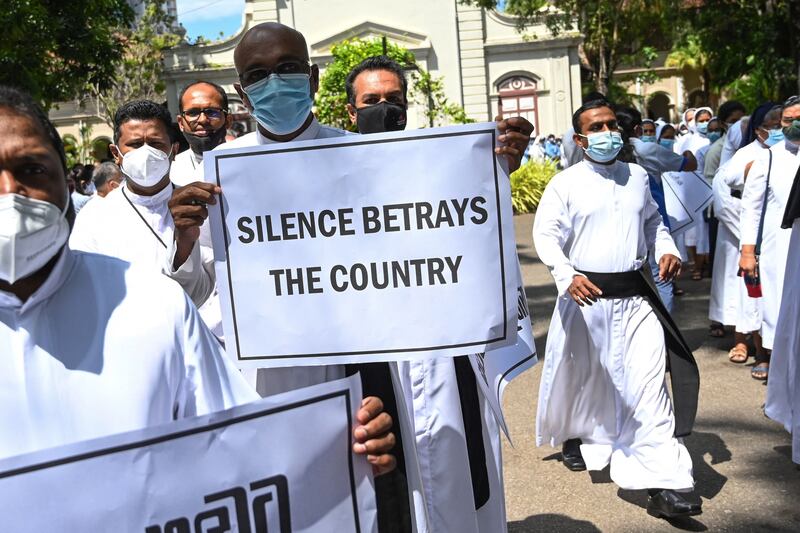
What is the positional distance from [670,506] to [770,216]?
305 cm

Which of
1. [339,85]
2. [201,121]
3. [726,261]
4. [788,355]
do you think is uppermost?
[339,85]

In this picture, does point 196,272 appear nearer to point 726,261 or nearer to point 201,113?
point 201,113

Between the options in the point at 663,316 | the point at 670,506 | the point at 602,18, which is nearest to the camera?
the point at 670,506

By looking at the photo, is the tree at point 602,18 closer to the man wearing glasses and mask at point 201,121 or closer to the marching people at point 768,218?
the marching people at point 768,218

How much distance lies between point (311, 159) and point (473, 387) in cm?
140

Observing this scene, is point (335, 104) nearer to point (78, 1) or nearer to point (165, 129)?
point (78, 1)

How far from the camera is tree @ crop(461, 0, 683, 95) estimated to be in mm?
20359

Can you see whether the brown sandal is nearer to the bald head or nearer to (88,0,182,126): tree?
the bald head

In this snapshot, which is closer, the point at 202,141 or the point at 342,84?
the point at 202,141

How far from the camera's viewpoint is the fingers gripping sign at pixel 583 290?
4.89 m

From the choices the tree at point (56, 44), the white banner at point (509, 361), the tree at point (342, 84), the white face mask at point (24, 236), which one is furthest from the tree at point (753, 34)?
the white face mask at point (24, 236)

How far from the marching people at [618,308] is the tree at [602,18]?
46.0 feet

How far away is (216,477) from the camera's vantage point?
181cm

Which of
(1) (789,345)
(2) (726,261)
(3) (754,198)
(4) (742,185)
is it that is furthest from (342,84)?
(1) (789,345)
